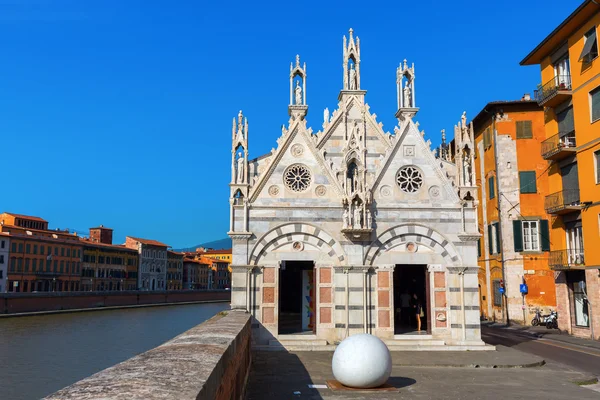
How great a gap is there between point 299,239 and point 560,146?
15.9 m

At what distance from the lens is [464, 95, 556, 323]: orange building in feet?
112

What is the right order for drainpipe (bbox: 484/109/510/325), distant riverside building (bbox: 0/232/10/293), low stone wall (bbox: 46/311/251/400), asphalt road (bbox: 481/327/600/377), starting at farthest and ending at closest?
distant riverside building (bbox: 0/232/10/293)
drainpipe (bbox: 484/109/510/325)
asphalt road (bbox: 481/327/600/377)
low stone wall (bbox: 46/311/251/400)

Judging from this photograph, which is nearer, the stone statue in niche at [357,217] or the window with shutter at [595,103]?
the stone statue in niche at [357,217]

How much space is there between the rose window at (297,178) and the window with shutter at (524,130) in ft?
65.8

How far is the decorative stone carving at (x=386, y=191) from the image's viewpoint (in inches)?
867

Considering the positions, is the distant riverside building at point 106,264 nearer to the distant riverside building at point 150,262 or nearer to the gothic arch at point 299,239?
the distant riverside building at point 150,262

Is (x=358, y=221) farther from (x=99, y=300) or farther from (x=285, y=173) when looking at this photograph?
(x=99, y=300)

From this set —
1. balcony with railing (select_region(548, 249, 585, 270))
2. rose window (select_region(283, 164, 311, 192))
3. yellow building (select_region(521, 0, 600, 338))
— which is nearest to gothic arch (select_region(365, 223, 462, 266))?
rose window (select_region(283, 164, 311, 192))

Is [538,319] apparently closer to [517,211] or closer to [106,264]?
[517,211]

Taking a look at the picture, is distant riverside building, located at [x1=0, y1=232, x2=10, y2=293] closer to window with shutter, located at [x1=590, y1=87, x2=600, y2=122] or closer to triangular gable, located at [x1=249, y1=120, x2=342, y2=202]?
triangular gable, located at [x1=249, y1=120, x2=342, y2=202]

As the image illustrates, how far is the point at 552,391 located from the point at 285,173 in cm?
1248

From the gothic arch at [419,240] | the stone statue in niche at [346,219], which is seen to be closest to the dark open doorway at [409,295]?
the gothic arch at [419,240]

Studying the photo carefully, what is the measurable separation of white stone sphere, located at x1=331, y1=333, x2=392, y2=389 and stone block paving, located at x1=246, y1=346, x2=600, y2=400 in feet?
1.21

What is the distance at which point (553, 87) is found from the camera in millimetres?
29219
